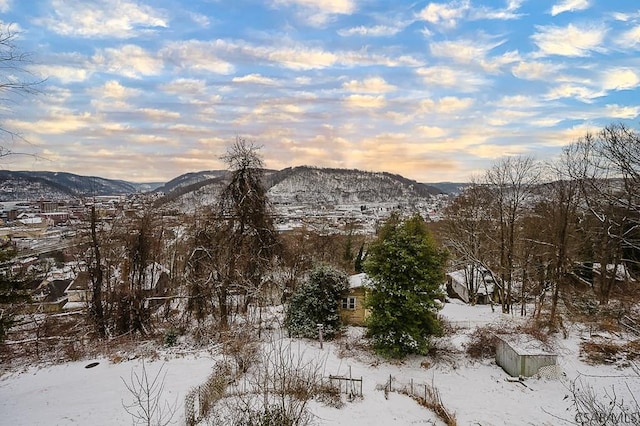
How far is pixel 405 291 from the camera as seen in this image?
13516 millimetres

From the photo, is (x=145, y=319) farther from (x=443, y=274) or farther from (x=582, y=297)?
(x=582, y=297)

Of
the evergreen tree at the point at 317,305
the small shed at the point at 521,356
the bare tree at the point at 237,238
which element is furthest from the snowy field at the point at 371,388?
the bare tree at the point at 237,238

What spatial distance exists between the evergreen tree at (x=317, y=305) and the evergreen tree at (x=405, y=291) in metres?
1.92

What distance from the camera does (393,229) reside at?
47.1 ft

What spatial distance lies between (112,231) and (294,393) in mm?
14702

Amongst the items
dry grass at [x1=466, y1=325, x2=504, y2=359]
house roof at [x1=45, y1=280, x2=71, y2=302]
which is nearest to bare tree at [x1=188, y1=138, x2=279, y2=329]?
dry grass at [x1=466, y1=325, x2=504, y2=359]

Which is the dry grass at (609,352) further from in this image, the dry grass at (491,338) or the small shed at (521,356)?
the small shed at (521,356)

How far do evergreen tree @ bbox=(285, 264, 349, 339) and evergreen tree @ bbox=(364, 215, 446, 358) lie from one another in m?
1.92

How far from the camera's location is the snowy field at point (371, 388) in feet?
29.9

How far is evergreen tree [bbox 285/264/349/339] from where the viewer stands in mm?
15055

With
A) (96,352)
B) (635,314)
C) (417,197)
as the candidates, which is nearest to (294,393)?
(96,352)

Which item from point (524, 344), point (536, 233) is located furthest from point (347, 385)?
point (536, 233)

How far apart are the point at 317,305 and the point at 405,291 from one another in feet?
12.7

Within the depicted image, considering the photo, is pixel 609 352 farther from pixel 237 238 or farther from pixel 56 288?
pixel 56 288
